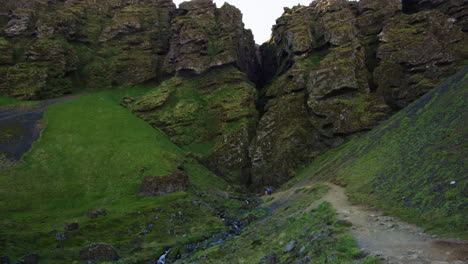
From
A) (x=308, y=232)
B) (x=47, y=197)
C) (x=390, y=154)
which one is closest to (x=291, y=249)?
(x=308, y=232)

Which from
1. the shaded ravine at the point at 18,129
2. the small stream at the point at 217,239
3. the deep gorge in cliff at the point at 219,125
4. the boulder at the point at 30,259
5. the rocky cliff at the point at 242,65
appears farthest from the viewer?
the rocky cliff at the point at 242,65

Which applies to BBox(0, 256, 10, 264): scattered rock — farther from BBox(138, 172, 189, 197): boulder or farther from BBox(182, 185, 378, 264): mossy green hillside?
BBox(138, 172, 189, 197): boulder

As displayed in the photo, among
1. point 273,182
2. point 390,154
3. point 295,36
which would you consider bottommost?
point 273,182

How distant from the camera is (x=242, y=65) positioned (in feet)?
477

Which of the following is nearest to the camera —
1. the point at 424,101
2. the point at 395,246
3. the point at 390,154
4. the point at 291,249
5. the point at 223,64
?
the point at 395,246

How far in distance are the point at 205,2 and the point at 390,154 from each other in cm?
14285

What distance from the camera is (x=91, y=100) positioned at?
11894 cm

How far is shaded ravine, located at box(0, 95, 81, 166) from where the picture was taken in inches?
2780

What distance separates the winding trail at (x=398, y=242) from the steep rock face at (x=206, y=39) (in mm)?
114173

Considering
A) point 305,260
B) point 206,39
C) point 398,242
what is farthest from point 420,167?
point 206,39

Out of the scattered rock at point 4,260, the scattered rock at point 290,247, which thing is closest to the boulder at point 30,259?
the scattered rock at point 4,260

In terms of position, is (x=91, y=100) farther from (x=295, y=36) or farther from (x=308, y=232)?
(x=308, y=232)

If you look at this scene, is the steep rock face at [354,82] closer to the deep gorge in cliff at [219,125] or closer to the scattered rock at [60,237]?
the deep gorge in cliff at [219,125]

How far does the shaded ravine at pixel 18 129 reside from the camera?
70.6m
